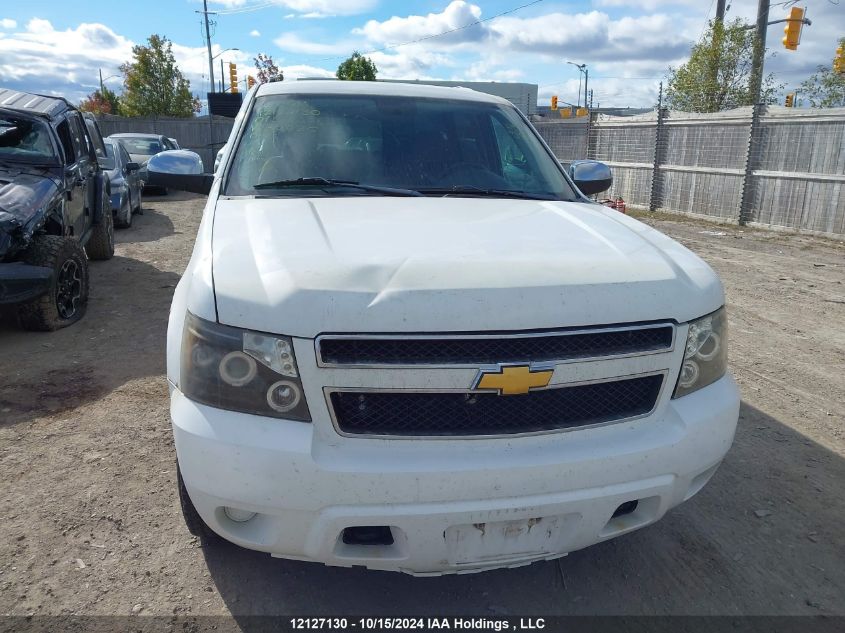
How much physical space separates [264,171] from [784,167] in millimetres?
11995

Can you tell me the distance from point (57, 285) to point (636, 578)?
5.07 m

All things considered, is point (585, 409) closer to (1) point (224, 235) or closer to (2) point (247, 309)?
(2) point (247, 309)

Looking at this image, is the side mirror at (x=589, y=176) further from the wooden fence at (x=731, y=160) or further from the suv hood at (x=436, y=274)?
the wooden fence at (x=731, y=160)

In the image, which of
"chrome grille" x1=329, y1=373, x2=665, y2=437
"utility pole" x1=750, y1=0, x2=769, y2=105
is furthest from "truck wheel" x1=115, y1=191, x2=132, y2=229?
"utility pole" x1=750, y1=0, x2=769, y2=105

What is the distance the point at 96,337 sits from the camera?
5.70 m

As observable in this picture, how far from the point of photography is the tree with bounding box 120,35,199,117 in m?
40.4

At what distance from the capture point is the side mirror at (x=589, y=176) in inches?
157

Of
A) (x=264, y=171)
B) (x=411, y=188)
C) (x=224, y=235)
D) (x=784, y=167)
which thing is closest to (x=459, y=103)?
(x=411, y=188)

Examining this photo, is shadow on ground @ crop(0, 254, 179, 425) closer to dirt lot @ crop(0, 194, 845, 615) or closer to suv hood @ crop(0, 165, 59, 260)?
dirt lot @ crop(0, 194, 845, 615)

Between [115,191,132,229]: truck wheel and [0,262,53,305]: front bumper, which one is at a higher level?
[0,262,53,305]: front bumper

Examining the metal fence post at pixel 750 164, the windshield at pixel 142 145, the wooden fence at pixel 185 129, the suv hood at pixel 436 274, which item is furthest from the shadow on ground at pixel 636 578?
the wooden fence at pixel 185 129

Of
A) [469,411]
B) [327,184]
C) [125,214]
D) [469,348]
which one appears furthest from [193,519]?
[125,214]

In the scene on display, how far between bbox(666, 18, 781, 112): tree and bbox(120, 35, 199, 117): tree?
31078 mm

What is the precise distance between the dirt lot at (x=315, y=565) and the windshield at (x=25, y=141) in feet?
7.00
